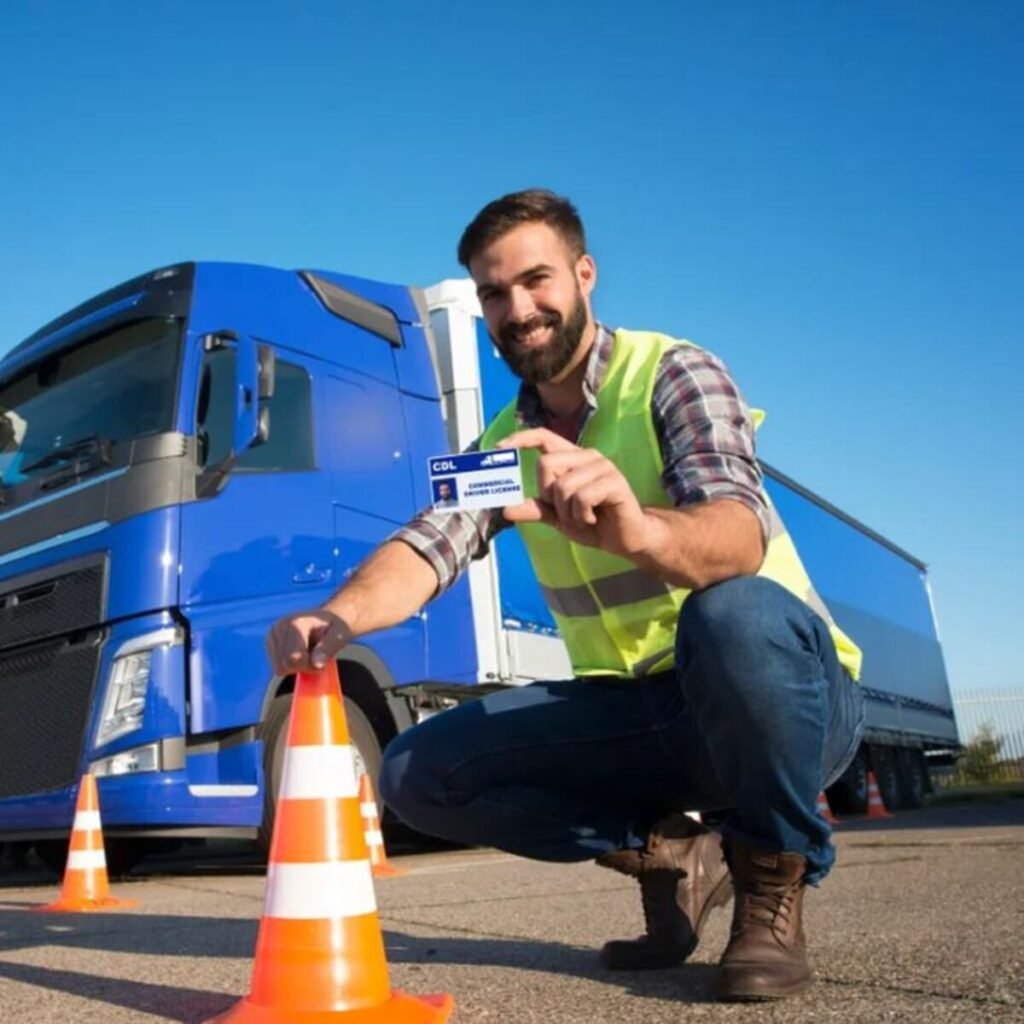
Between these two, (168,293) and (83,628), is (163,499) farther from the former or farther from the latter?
(168,293)

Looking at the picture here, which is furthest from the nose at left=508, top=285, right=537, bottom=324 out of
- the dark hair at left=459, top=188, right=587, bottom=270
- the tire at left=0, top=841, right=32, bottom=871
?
the tire at left=0, top=841, right=32, bottom=871

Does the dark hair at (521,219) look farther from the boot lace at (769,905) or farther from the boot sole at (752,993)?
the boot sole at (752,993)

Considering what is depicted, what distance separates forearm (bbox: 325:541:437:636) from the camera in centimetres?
228

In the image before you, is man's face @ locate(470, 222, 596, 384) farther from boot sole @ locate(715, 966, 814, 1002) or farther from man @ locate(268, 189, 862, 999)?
boot sole @ locate(715, 966, 814, 1002)

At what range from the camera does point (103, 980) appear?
2.71 metres

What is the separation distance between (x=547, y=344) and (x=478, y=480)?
798 mm

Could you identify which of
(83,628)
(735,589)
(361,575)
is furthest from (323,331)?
(735,589)

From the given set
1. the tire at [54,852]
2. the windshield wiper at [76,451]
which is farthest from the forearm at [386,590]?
the tire at [54,852]

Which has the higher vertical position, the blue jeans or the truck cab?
the truck cab

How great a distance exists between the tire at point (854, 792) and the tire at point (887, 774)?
1.29 ft

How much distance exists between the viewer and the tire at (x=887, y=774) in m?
14.5

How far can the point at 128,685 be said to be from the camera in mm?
5449

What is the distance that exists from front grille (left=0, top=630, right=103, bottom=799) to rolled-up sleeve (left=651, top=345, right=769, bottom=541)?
3910 millimetres

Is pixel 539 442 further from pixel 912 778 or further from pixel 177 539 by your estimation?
pixel 912 778
